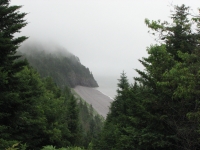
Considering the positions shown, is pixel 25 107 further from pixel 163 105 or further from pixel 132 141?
pixel 163 105

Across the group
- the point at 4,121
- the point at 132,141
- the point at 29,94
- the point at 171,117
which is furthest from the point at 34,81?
the point at 171,117

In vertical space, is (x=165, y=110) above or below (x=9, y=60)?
below

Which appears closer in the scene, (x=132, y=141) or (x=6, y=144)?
(x=6, y=144)

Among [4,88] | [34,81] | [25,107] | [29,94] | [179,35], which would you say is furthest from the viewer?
[34,81]

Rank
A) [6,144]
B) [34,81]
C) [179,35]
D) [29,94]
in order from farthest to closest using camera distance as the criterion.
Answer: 1. [34,81]
2. [179,35]
3. [29,94]
4. [6,144]

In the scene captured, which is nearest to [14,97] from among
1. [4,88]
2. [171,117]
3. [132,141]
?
[4,88]

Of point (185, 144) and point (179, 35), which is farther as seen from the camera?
point (179, 35)

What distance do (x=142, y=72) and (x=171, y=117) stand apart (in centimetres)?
388

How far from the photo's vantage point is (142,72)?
45.9 feet

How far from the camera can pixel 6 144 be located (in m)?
8.84

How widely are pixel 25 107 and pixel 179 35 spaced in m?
9.96

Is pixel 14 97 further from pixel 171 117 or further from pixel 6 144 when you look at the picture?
pixel 171 117

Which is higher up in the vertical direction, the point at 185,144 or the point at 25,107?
the point at 25,107

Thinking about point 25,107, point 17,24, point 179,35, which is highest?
point 179,35
